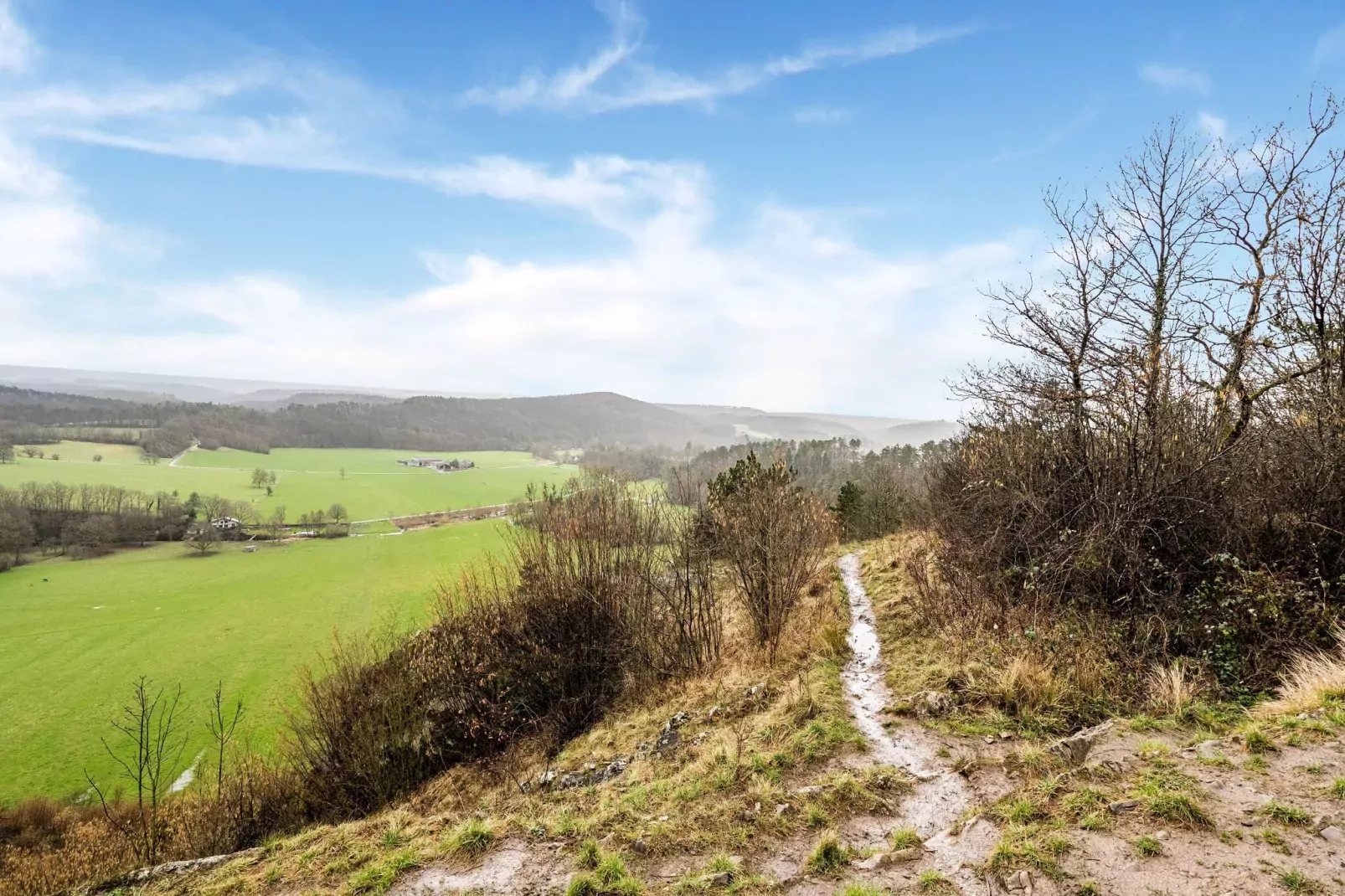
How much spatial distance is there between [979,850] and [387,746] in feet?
37.8

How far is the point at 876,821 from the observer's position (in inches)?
201

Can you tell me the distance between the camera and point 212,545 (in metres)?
56.6

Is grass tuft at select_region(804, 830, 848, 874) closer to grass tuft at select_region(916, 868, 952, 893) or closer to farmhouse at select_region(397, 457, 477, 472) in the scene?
grass tuft at select_region(916, 868, 952, 893)

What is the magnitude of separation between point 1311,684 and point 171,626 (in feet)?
155

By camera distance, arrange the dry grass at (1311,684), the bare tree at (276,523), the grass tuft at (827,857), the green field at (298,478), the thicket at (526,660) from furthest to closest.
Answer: the green field at (298,478)
the bare tree at (276,523)
the thicket at (526,660)
the dry grass at (1311,684)
the grass tuft at (827,857)

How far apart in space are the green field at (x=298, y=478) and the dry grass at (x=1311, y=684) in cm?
6244

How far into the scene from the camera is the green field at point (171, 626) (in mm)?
21547

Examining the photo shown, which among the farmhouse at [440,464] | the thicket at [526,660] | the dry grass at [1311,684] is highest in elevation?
the dry grass at [1311,684]

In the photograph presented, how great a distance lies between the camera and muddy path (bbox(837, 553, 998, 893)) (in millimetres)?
4316

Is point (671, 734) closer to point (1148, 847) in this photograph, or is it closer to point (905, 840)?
point (905, 840)

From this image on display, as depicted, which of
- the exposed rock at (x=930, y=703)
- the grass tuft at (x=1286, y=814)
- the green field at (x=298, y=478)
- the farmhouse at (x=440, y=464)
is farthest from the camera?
the farmhouse at (x=440, y=464)

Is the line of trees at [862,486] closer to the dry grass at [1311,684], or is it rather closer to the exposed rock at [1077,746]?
the exposed rock at [1077,746]

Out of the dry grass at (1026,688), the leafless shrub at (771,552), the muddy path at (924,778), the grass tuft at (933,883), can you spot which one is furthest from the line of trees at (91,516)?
the dry grass at (1026,688)

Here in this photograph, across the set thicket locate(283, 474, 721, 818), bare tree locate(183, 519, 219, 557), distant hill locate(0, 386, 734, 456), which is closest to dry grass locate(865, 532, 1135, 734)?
thicket locate(283, 474, 721, 818)
